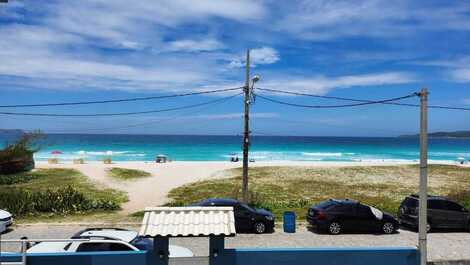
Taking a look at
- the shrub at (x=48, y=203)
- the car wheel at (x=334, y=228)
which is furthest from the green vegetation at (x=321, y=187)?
the shrub at (x=48, y=203)

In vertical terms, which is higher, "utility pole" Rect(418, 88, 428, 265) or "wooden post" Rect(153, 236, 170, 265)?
"utility pole" Rect(418, 88, 428, 265)

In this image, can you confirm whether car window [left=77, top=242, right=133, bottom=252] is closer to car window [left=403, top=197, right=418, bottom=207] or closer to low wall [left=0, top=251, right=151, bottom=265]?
low wall [left=0, top=251, right=151, bottom=265]

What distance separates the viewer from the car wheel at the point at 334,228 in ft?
66.7

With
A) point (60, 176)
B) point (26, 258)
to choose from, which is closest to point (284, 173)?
point (60, 176)

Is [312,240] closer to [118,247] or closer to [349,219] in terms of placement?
[349,219]

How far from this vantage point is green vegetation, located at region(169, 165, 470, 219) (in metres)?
28.8

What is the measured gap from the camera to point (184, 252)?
13.2 meters

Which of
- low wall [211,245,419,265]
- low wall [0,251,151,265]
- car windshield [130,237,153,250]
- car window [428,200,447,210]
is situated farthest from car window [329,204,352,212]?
low wall [0,251,151,265]

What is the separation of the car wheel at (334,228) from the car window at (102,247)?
10.7 m

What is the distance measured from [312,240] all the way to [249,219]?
2.76m

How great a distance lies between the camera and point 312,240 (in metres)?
19.3

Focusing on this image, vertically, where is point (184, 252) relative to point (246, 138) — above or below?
below

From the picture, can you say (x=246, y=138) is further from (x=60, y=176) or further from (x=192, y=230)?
(x=60, y=176)

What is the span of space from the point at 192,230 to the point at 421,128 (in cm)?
741
